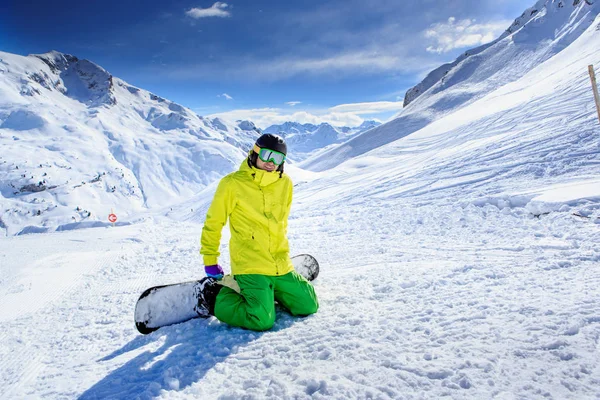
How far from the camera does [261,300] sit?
306 centimetres

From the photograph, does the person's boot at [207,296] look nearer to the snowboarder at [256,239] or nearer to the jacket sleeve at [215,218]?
the snowboarder at [256,239]

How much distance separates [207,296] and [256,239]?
0.74 m

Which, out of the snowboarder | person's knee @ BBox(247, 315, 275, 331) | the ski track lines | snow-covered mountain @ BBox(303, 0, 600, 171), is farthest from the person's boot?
snow-covered mountain @ BBox(303, 0, 600, 171)

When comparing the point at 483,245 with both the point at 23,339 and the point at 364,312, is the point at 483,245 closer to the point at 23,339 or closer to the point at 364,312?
the point at 364,312

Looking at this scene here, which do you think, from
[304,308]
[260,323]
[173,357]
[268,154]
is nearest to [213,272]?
[260,323]

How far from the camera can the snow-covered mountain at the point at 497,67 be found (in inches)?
1873

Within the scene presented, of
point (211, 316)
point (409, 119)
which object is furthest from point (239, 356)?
point (409, 119)

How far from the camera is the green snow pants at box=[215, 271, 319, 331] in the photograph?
2994 mm

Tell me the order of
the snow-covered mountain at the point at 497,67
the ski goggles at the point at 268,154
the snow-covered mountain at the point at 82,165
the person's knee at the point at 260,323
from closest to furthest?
the person's knee at the point at 260,323
the ski goggles at the point at 268,154
the snow-covered mountain at the point at 497,67
the snow-covered mountain at the point at 82,165

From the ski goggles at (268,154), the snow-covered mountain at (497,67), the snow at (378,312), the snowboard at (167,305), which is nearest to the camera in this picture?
the snow at (378,312)

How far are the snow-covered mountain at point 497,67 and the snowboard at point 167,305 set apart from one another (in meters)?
48.6

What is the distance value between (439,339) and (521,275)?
1659mm

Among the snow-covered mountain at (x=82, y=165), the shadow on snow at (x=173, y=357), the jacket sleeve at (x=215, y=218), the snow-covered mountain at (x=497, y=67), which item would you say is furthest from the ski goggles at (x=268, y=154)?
the snow-covered mountain at (x=82, y=165)

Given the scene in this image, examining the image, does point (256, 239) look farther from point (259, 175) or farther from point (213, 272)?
point (259, 175)
